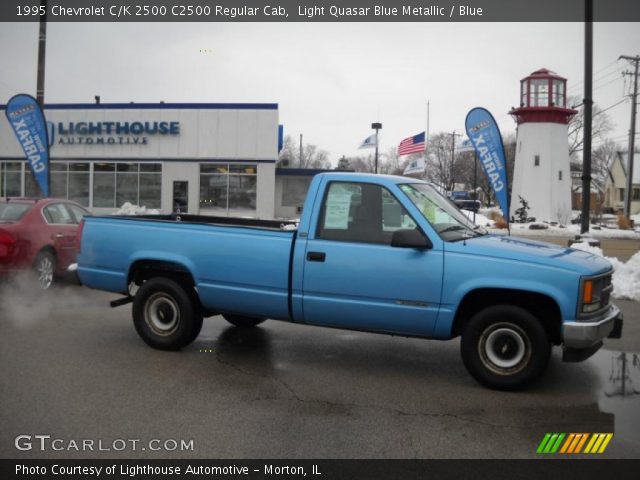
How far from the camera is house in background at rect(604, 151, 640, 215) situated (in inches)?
2756

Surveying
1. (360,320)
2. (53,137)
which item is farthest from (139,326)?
(53,137)

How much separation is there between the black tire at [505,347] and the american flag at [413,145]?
693 inches

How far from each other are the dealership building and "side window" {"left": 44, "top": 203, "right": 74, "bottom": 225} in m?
22.4

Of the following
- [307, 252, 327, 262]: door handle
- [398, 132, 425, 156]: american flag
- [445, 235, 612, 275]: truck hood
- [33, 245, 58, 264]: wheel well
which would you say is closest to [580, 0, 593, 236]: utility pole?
[445, 235, 612, 275]: truck hood

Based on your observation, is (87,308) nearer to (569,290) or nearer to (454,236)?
(454,236)

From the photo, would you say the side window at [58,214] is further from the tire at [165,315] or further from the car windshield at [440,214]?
the car windshield at [440,214]

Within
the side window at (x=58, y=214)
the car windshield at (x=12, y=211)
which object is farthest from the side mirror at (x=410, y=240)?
the side window at (x=58, y=214)

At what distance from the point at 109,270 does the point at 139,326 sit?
72cm

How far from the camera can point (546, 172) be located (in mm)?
38469

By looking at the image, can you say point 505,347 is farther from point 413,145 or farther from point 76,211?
point 413,145

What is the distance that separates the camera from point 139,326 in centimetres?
696

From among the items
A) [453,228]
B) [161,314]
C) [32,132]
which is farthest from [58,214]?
[32,132]

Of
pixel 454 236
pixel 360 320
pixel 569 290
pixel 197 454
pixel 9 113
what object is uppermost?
pixel 9 113

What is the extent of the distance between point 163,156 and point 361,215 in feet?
99.4
